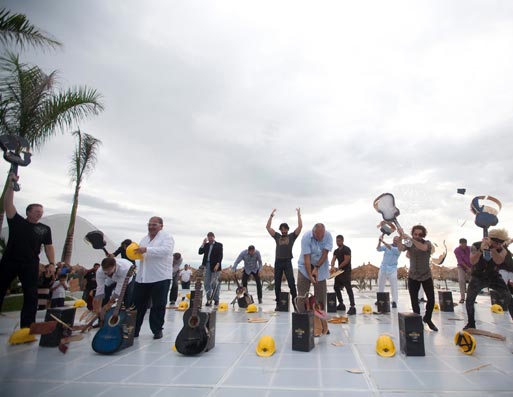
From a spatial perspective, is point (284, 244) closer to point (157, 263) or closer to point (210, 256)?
point (210, 256)

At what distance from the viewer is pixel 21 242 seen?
4750 millimetres

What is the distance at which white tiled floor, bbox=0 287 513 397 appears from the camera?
2861 mm

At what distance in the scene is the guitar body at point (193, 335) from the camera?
13.0 ft

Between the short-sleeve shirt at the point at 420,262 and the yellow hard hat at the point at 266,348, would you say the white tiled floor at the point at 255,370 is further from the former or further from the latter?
the short-sleeve shirt at the point at 420,262

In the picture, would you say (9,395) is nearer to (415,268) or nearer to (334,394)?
(334,394)

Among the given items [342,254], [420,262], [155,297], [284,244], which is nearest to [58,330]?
[155,297]

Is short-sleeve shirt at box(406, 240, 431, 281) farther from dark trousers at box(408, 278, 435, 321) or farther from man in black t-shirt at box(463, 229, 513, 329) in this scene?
man in black t-shirt at box(463, 229, 513, 329)

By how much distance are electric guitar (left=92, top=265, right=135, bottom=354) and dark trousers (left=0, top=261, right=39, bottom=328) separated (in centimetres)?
139

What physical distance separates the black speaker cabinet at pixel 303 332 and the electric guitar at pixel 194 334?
1.16 m

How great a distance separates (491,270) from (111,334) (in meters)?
5.86

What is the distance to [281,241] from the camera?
855cm

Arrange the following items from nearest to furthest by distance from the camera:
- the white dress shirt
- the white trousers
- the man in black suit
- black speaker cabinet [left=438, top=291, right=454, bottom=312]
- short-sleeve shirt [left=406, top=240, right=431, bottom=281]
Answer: the white dress shirt < short-sleeve shirt [left=406, top=240, right=431, bottom=281] < black speaker cabinet [left=438, top=291, right=454, bottom=312] < the white trousers < the man in black suit

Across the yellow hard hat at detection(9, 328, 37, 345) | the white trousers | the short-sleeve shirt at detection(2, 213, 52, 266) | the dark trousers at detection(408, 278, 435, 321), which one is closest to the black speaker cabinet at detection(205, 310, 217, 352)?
the yellow hard hat at detection(9, 328, 37, 345)

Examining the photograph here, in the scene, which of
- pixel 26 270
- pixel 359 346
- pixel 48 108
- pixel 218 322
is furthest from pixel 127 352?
pixel 48 108
